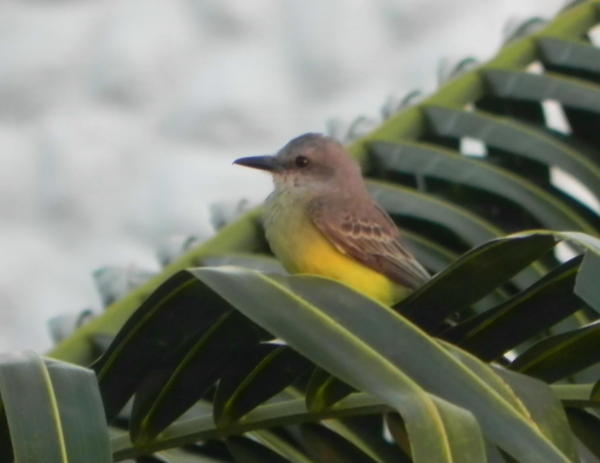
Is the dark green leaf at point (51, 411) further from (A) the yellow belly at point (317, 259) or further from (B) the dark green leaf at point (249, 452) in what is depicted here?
(A) the yellow belly at point (317, 259)

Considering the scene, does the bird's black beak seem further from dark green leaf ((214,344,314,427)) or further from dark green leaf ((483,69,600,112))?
dark green leaf ((214,344,314,427))

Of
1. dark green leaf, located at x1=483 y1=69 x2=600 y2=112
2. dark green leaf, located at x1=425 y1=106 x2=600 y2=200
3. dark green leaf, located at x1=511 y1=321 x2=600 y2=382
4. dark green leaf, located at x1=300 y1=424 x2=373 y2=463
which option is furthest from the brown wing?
dark green leaf, located at x1=511 y1=321 x2=600 y2=382

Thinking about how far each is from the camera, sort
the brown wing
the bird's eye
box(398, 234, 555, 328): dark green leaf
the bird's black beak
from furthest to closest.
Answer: the bird's eye, the bird's black beak, the brown wing, box(398, 234, 555, 328): dark green leaf

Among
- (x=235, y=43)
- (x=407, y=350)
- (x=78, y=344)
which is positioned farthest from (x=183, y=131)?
(x=407, y=350)

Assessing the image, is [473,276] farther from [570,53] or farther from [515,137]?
[570,53]

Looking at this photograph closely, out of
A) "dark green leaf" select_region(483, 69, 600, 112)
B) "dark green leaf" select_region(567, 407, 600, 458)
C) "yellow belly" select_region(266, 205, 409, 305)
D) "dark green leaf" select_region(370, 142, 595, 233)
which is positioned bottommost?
"yellow belly" select_region(266, 205, 409, 305)

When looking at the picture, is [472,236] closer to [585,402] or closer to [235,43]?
[585,402]

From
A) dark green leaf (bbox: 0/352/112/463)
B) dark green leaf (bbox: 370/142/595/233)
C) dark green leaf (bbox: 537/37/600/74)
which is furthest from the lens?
dark green leaf (bbox: 537/37/600/74)

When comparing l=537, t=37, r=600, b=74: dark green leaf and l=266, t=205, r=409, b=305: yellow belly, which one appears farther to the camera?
l=537, t=37, r=600, b=74: dark green leaf

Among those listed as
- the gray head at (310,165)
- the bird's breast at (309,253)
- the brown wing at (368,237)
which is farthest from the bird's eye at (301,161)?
the bird's breast at (309,253)
